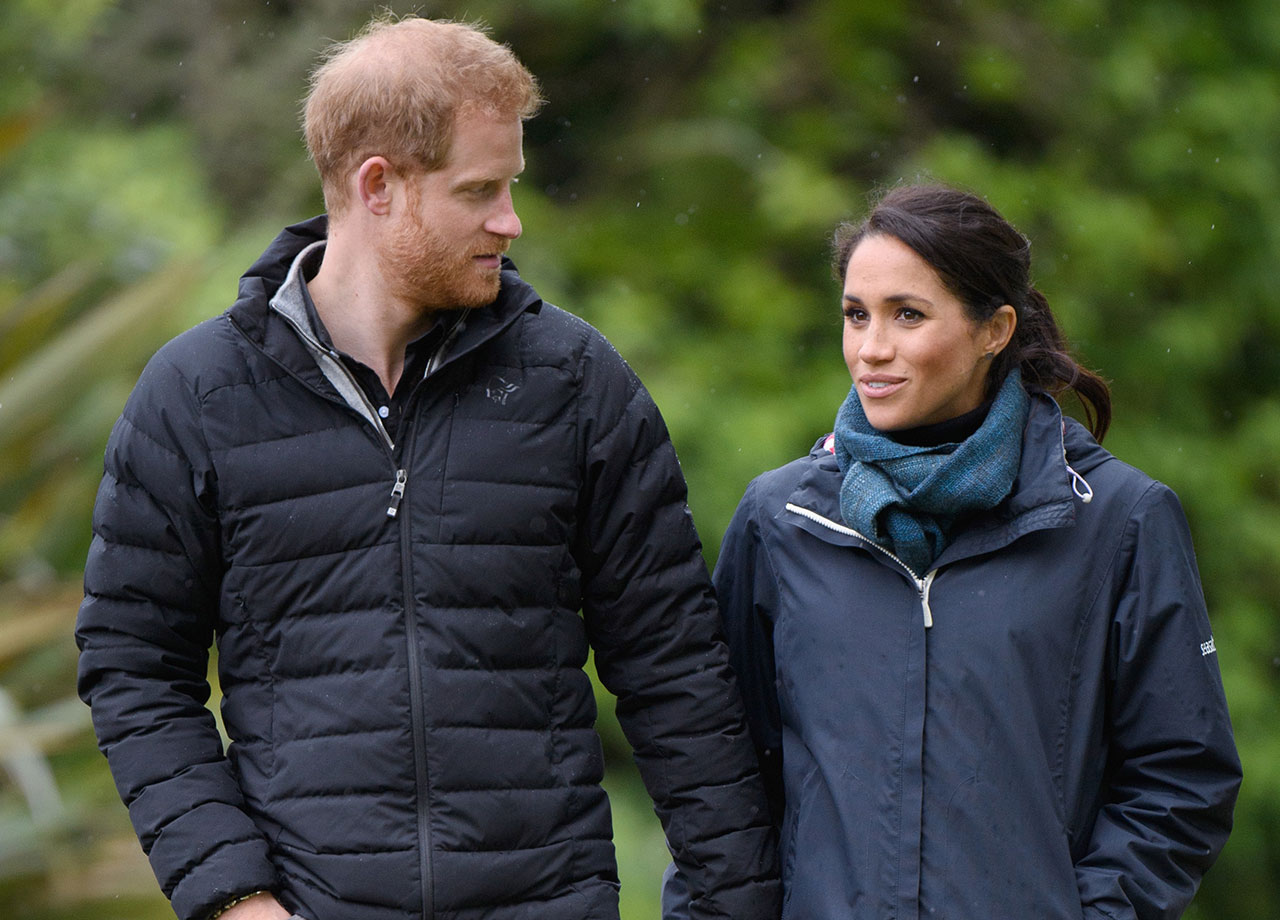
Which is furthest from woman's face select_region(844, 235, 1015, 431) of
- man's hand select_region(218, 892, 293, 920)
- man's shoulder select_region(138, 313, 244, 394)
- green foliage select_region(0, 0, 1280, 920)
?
green foliage select_region(0, 0, 1280, 920)

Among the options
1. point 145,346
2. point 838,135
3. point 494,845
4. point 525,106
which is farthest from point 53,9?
point 494,845

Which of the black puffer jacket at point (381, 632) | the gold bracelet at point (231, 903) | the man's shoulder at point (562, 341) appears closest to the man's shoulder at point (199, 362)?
the black puffer jacket at point (381, 632)

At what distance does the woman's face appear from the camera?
2.29 metres

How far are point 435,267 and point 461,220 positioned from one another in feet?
0.23

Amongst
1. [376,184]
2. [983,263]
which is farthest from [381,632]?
[983,263]

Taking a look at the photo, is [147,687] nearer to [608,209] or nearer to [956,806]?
[956,806]

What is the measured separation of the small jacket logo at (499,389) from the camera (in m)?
2.28

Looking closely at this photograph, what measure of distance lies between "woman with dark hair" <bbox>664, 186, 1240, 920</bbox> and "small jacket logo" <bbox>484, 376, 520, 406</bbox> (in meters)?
0.44

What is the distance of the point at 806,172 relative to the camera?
6.78m

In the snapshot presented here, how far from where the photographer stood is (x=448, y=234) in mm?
2221

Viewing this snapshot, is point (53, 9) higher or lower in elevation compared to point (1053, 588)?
higher

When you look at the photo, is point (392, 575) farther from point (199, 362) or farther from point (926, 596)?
point (926, 596)

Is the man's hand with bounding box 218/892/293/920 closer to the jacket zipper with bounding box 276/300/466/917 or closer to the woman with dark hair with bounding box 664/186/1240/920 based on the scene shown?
the jacket zipper with bounding box 276/300/466/917

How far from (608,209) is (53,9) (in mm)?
2332
